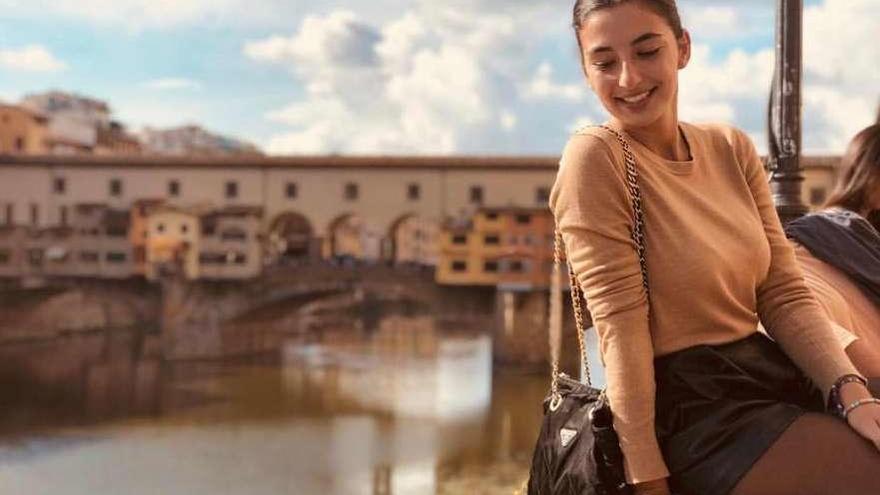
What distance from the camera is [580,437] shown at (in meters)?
1.15

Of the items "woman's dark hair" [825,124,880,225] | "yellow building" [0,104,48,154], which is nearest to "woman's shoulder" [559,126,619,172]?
"woman's dark hair" [825,124,880,225]

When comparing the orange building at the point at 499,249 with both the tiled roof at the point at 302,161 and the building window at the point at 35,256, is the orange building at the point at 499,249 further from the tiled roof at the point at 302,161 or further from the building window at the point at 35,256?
the building window at the point at 35,256

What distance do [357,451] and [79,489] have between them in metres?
3.85

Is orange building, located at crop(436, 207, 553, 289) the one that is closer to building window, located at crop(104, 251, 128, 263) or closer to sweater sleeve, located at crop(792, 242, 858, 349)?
building window, located at crop(104, 251, 128, 263)

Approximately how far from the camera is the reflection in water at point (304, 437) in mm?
11844

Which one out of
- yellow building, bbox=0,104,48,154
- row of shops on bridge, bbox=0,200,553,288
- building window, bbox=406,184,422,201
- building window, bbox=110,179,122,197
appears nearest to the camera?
row of shops on bridge, bbox=0,200,553,288

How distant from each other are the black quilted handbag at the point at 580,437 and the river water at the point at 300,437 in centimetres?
1032

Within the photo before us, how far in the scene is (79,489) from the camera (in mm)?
11523

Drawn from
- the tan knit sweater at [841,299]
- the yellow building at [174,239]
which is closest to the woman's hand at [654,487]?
the tan knit sweater at [841,299]

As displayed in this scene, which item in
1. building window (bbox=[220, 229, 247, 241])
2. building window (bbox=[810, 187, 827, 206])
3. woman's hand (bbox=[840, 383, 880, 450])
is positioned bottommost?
building window (bbox=[220, 229, 247, 241])

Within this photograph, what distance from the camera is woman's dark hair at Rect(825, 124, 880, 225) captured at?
1.61 m

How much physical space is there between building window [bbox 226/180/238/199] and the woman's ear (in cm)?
2246

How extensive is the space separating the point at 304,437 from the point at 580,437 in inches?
530

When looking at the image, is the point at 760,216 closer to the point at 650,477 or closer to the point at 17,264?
the point at 650,477
